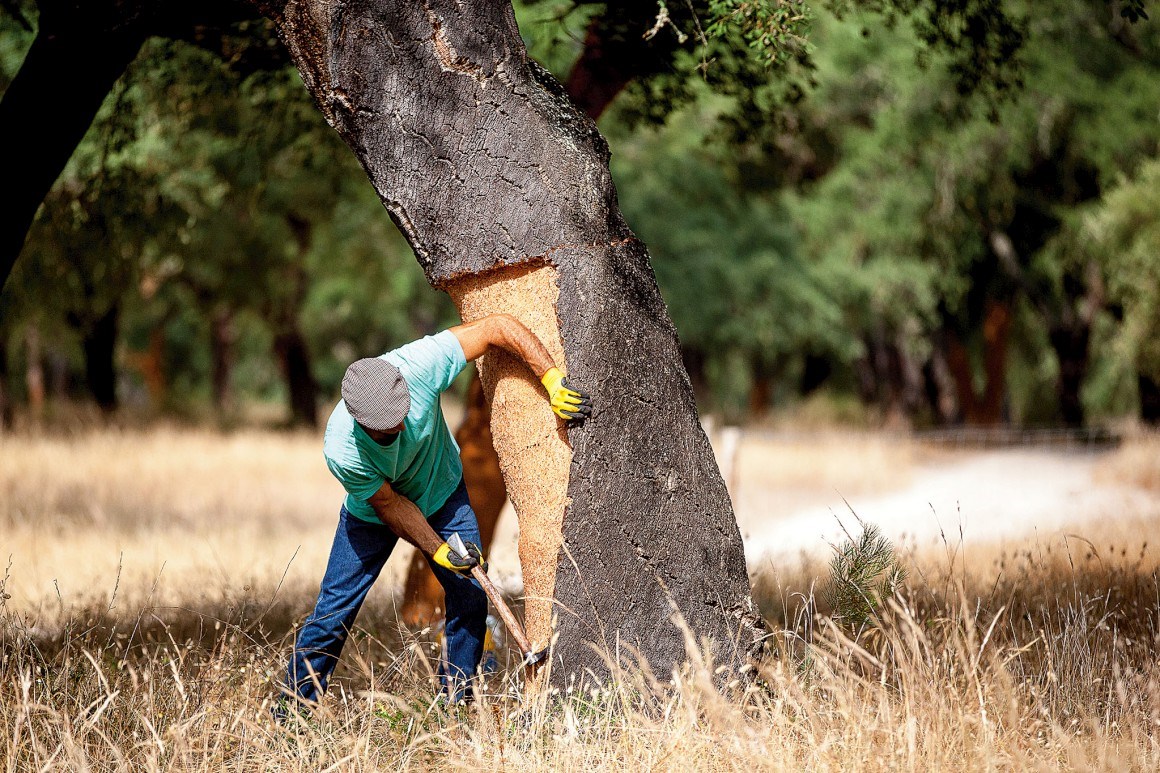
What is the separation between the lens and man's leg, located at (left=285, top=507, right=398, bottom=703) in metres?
4.34

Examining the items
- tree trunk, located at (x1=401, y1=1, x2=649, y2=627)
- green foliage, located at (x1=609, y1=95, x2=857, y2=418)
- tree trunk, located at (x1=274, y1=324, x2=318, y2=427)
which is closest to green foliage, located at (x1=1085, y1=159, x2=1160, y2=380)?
green foliage, located at (x1=609, y1=95, x2=857, y2=418)

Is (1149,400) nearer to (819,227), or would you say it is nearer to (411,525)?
(819,227)

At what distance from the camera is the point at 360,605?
14.3 feet

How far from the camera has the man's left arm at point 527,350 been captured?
390cm

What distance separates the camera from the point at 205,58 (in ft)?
26.1

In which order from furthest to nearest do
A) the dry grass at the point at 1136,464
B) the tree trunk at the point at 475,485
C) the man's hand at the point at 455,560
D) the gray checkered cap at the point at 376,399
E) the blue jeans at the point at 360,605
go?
the dry grass at the point at 1136,464 → the tree trunk at the point at 475,485 → the blue jeans at the point at 360,605 → the man's hand at the point at 455,560 → the gray checkered cap at the point at 376,399

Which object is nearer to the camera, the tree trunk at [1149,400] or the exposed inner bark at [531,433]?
the exposed inner bark at [531,433]

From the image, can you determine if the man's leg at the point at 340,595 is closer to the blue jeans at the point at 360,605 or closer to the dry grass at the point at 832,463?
the blue jeans at the point at 360,605

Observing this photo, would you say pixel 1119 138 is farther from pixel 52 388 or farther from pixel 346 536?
pixel 52 388

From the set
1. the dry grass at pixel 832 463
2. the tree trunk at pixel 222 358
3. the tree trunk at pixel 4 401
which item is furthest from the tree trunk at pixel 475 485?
the tree trunk at pixel 222 358

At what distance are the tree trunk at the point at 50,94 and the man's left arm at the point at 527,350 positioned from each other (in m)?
2.18

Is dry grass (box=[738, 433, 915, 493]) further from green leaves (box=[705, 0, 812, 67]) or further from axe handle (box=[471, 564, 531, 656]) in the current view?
axe handle (box=[471, 564, 531, 656])

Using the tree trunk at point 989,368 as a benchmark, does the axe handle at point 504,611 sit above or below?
above

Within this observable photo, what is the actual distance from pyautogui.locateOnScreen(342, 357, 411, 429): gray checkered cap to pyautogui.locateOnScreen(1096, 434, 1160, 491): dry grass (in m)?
11.1
